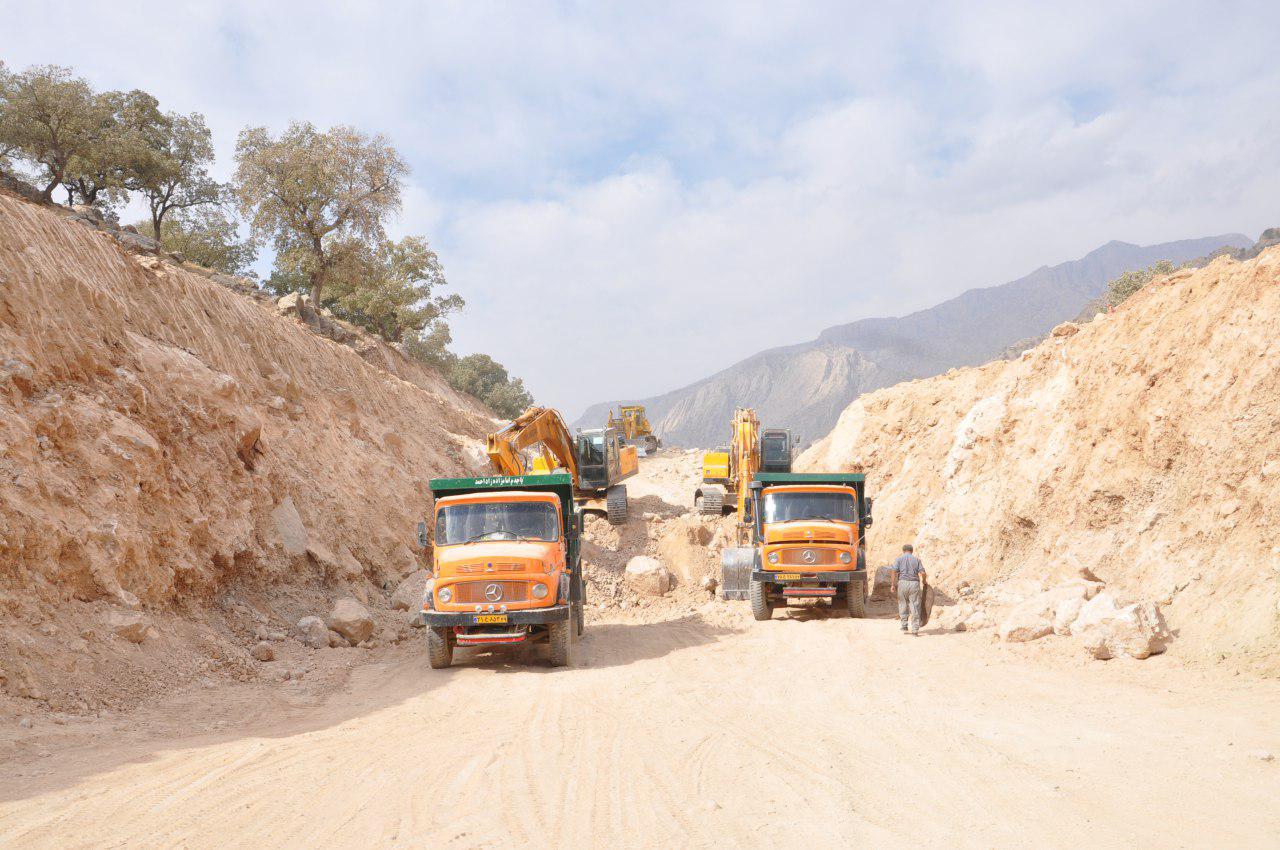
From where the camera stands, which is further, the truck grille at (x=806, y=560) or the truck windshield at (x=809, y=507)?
the truck windshield at (x=809, y=507)

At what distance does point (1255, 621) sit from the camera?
1028 cm

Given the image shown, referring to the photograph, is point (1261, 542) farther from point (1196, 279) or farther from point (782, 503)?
point (782, 503)

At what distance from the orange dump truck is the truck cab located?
4.63 meters

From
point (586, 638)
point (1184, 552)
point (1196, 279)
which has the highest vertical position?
point (1196, 279)

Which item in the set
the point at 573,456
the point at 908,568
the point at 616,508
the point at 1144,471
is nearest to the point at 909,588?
the point at 908,568

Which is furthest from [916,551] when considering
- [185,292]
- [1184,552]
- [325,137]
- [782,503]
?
[325,137]

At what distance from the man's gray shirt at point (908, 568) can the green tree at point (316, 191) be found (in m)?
25.4

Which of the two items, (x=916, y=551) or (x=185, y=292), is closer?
(x=185, y=292)

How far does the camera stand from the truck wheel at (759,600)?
15.9m

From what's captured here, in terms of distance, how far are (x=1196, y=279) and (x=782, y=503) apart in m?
9.04

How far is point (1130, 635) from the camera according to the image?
1077cm

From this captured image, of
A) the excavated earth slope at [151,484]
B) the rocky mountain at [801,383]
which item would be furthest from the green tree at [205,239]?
the rocky mountain at [801,383]

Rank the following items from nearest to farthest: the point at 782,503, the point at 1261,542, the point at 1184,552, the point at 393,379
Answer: the point at 1261,542 < the point at 1184,552 < the point at 782,503 < the point at 393,379

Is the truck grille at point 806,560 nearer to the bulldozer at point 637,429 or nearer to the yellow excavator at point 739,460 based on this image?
the yellow excavator at point 739,460
